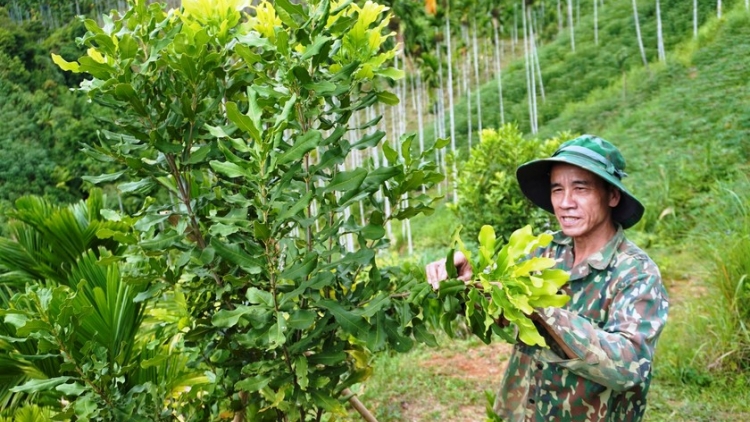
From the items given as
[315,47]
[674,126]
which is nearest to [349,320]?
[315,47]

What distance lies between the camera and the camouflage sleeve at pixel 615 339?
1.31m

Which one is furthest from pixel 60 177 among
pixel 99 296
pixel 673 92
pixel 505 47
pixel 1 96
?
pixel 505 47

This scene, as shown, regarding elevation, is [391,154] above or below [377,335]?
above

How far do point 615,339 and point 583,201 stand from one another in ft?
1.56

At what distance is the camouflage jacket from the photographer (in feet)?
4.36

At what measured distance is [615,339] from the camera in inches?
53.2

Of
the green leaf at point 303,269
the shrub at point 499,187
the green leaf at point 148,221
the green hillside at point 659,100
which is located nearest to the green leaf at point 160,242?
the green leaf at point 148,221

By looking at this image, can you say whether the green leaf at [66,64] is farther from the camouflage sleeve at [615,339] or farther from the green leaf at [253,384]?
the camouflage sleeve at [615,339]

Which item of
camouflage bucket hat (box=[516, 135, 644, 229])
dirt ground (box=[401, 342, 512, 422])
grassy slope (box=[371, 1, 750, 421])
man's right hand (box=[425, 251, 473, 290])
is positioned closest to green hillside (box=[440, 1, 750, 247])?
grassy slope (box=[371, 1, 750, 421])

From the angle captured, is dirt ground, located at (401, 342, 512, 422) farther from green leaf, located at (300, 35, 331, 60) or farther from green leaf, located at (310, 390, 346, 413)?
green leaf, located at (300, 35, 331, 60)

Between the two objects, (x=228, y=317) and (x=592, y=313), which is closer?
(x=228, y=317)

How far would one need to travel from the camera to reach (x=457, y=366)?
5141 mm

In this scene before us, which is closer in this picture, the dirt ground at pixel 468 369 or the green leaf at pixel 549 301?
the green leaf at pixel 549 301

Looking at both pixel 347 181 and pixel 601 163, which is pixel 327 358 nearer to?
pixel 347 181
